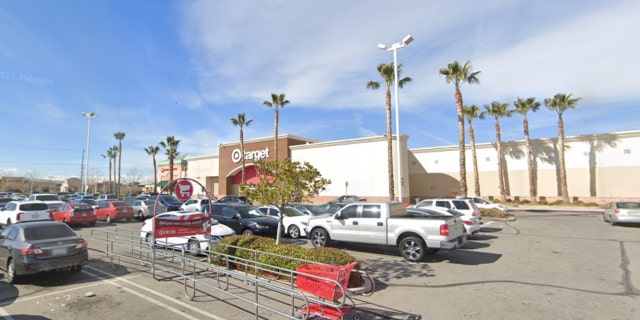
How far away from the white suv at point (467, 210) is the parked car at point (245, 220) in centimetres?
794

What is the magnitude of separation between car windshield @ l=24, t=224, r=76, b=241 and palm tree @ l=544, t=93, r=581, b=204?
3881 cm

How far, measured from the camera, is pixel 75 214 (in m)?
19.9

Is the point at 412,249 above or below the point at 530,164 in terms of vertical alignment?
below

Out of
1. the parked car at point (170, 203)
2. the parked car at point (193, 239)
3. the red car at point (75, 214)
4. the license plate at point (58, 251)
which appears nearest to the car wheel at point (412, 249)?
the parked car at point (193, 239)

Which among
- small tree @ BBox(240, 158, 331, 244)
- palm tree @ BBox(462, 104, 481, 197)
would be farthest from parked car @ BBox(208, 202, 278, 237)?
palm tree @ BBox(462, 104, 481, 197)

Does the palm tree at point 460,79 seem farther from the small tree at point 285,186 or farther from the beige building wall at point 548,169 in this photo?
the small tree at point 285,186

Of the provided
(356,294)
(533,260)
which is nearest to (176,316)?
(356,294)

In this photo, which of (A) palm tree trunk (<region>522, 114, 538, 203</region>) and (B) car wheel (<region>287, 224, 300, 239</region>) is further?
(A) palm tree trunk (<region>522, 114, 538, 203</region>)

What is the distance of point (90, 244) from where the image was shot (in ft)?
44.6

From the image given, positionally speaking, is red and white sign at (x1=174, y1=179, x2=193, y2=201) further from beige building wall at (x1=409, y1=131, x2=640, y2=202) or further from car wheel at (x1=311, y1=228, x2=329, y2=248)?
beige building wall at (x1=409, y1=131, x2=640, y2=202)

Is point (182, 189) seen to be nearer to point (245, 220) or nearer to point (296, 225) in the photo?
point (245, 220)

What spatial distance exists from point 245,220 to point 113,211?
542 inches

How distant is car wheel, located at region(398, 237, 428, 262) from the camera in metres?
10.2

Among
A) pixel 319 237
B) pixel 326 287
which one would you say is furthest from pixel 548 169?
pixel 326 287
